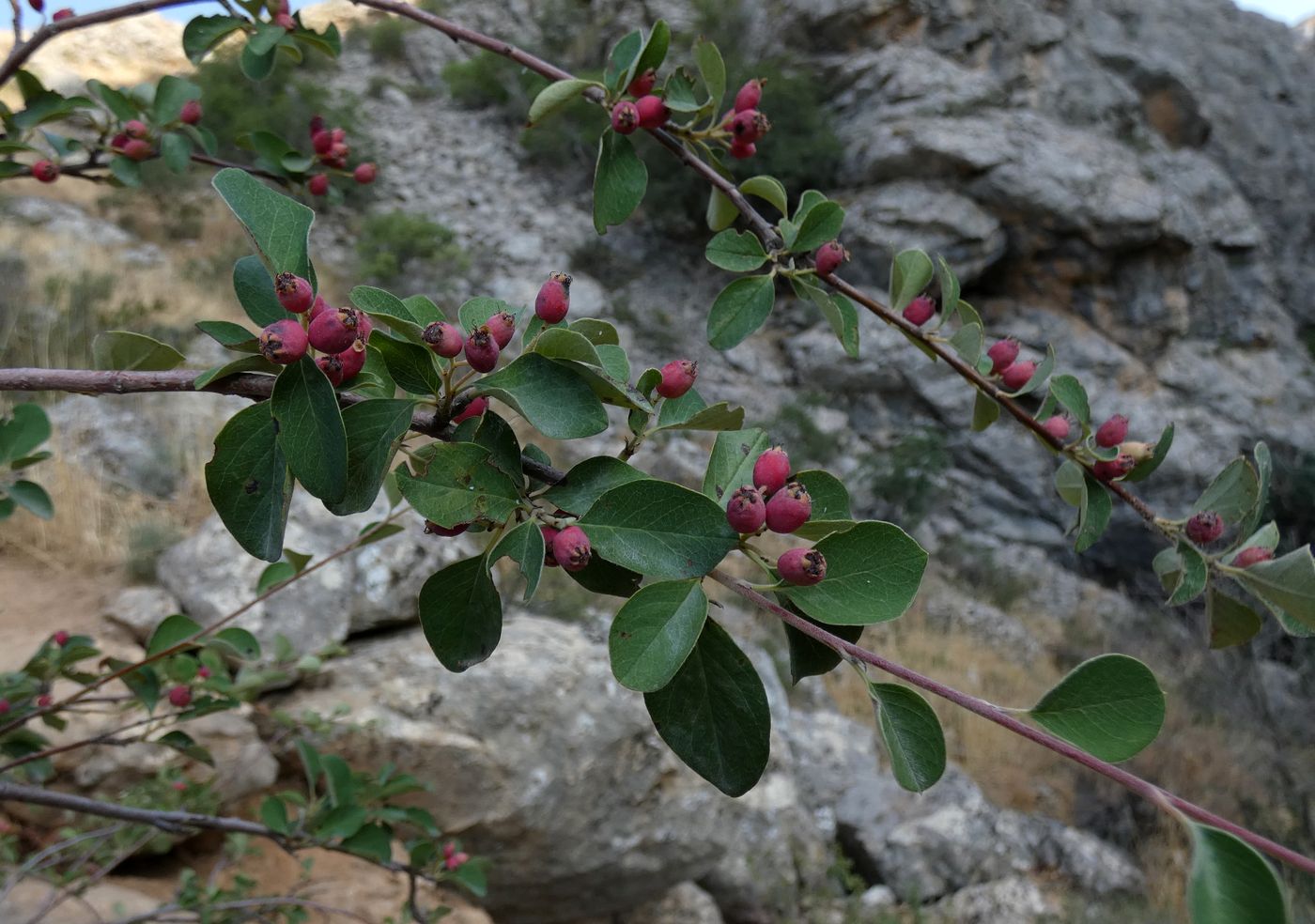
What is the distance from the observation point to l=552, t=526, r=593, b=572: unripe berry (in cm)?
41

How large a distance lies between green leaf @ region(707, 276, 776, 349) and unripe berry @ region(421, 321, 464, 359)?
1.37ft

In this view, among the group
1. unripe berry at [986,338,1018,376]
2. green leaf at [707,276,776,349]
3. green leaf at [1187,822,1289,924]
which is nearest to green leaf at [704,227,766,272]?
green leaf at [707,276,776,349]

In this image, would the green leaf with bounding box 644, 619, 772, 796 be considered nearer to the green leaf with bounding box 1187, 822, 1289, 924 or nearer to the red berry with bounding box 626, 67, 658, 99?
the green leaf with bounding box 1187, 822, 1289, 924

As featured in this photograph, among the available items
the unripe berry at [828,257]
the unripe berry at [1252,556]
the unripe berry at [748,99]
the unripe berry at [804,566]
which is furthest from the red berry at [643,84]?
the unripe berry at [1252,556]

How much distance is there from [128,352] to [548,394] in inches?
11.9

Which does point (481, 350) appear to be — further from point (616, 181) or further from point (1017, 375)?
point (1017, 375)

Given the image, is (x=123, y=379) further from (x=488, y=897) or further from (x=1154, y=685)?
(x=488, y=897)

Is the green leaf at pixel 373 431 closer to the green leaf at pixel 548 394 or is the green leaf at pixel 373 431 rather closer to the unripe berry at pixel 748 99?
the green leaf at pixel 548 394

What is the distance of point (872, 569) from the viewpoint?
0.43m

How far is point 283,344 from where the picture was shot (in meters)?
0.38

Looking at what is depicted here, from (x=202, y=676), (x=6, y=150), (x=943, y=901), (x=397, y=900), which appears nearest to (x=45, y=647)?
(x=202, y=676)

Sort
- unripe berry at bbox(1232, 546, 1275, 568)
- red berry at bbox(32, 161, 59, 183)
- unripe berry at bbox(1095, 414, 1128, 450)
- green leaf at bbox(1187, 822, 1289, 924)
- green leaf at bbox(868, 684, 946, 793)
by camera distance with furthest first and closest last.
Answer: red berry at bbox(32, 161, 59, 183) < unripe berry at bbox(1095, 414, 1128, 450) < unripe berry at bbox(1232, 546, 1275, 568) < green leaf at bbox(868, 684, 946, 793) < green leaf at bbox(1187, 822, 1289, 924)

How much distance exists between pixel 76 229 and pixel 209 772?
810 centimetres

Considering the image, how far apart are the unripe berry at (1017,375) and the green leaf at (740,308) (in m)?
0.32
